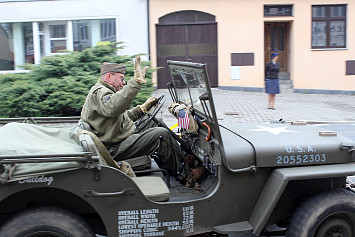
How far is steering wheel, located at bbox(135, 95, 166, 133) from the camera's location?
13.4 ft

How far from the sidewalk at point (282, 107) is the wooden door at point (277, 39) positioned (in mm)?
1794

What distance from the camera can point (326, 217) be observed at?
9.80 ft

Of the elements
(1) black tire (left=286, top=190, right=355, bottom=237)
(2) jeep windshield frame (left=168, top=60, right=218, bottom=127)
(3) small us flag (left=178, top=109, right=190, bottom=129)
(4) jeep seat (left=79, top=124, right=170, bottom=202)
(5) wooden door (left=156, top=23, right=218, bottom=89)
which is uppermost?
(5) wooden door (left=156, top=23, right=218, bottom=89)

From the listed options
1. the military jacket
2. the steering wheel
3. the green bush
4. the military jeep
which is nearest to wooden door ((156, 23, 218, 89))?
the green bush

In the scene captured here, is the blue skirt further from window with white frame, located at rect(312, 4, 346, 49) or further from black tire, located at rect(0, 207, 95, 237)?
black tire, located at rect(0, 207, 95, 237)

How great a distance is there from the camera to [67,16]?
14.0 m

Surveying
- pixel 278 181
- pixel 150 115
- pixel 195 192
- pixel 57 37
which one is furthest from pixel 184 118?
pixel 57 37

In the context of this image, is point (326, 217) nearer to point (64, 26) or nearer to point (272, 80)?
point (272, 80)

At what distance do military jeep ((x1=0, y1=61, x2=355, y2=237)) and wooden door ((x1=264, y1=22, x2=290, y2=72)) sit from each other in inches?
498

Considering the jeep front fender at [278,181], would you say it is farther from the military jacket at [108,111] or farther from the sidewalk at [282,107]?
the sidewalk at [282,107]

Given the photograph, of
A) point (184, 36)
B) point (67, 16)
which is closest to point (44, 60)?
point (67, 16)

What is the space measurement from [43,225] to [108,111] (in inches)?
41.4

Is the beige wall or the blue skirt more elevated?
the beige wall

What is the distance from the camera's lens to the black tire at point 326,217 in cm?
296
